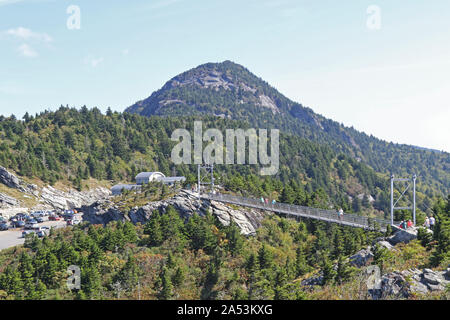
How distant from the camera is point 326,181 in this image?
440 ft

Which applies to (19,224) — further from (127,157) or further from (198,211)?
(127,157)

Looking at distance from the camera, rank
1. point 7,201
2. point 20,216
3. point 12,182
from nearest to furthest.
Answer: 1. point 20,216
2. point 7,201
3. point 12,182

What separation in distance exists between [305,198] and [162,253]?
65.9 feet

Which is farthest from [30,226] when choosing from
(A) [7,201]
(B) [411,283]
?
(B) [411,283]

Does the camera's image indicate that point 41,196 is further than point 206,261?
Yes

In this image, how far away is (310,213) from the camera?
3919 centimetres

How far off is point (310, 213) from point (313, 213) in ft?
0.95

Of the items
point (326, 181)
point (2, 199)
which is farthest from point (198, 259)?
point (326, 181)

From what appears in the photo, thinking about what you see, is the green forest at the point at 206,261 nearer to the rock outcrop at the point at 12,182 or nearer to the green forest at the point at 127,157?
the green forest at the point at 127,157

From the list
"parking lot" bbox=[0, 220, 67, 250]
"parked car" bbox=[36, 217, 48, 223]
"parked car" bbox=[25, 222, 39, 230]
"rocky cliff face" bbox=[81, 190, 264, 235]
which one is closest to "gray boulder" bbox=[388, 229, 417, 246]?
"rocky cliff face" bbox=[81, 190, 264, 235]

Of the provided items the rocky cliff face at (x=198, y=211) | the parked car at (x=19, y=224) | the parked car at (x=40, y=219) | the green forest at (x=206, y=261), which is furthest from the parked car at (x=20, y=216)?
the rocky cliff face at (x=198, y=211)

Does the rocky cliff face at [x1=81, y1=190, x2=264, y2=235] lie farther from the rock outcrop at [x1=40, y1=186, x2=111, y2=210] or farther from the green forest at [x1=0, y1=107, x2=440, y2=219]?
the rock outcrop at [x1=40, y1=186, x2=111, y2=210]

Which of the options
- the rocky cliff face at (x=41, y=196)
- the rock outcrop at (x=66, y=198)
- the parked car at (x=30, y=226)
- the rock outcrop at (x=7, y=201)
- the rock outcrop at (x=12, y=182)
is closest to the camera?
the parked car at (x=30, y=226)

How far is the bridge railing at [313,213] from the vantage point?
107ft
